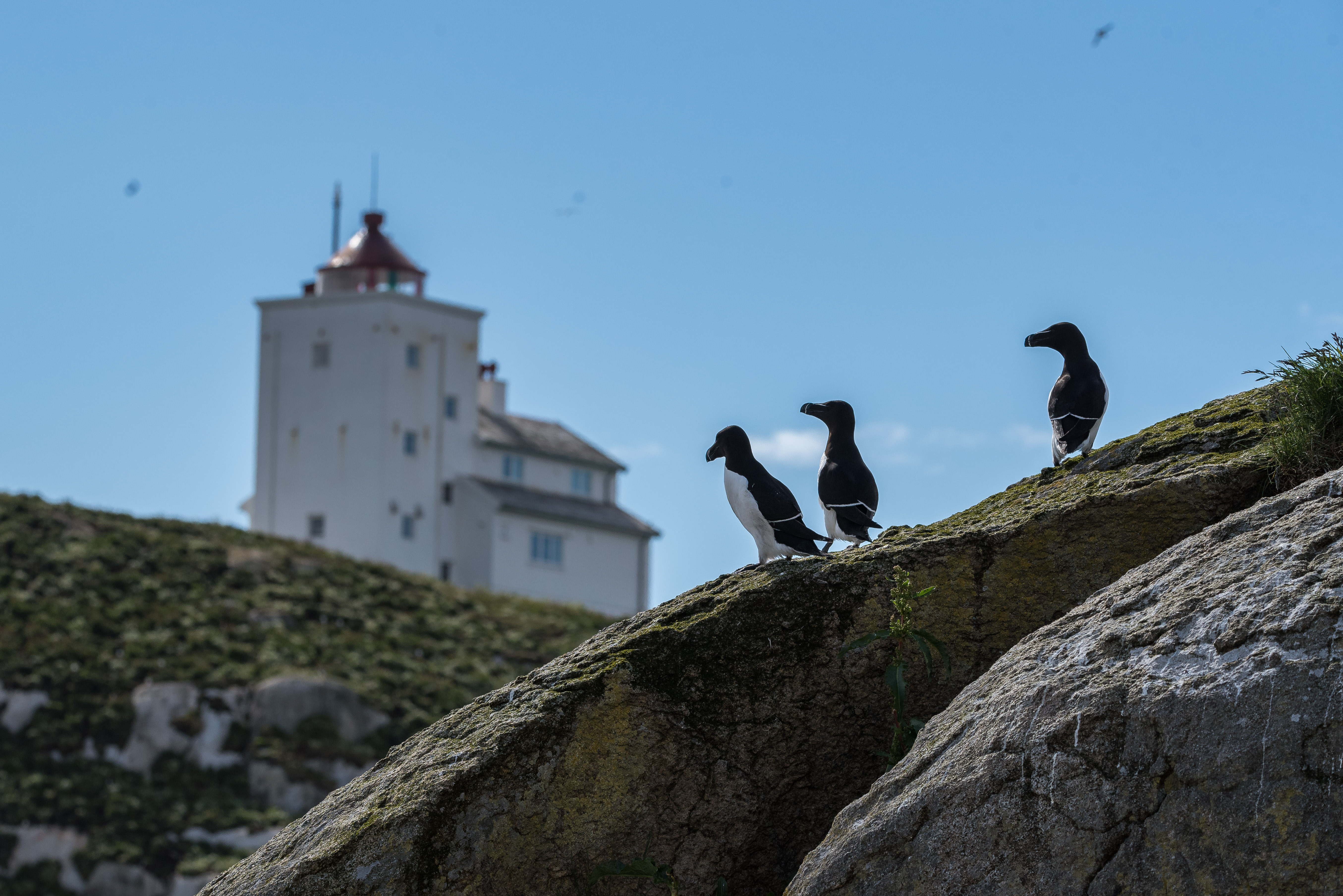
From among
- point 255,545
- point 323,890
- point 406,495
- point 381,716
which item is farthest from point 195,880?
point 406,495

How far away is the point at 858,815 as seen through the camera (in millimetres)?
6074

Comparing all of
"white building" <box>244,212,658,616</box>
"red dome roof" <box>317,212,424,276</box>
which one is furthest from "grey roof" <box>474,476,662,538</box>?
"red dome roof" <box>317,212,424,276</box>

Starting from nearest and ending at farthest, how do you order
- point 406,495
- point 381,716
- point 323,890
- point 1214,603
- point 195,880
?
point 1214,603 < point 323,890 < point 195,880 < point 381,716 < point 406,495

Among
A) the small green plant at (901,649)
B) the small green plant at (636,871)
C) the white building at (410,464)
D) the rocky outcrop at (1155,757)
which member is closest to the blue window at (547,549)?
the white building at (410,464)

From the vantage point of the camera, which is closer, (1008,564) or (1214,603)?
(1214,603)

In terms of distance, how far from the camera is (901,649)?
7277 mm

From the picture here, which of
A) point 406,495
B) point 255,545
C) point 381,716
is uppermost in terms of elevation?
point 406,495

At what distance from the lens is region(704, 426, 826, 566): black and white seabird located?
846 cm

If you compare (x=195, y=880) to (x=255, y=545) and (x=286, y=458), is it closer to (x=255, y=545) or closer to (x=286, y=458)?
(x=255, y=545)

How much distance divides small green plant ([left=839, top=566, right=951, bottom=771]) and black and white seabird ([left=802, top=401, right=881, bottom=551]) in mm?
1091

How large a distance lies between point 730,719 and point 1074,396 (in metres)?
2.83

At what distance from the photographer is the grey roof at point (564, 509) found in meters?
68.1

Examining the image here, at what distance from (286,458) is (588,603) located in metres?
14.1

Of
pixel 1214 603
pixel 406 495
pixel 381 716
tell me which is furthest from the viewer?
pixel 406 495
